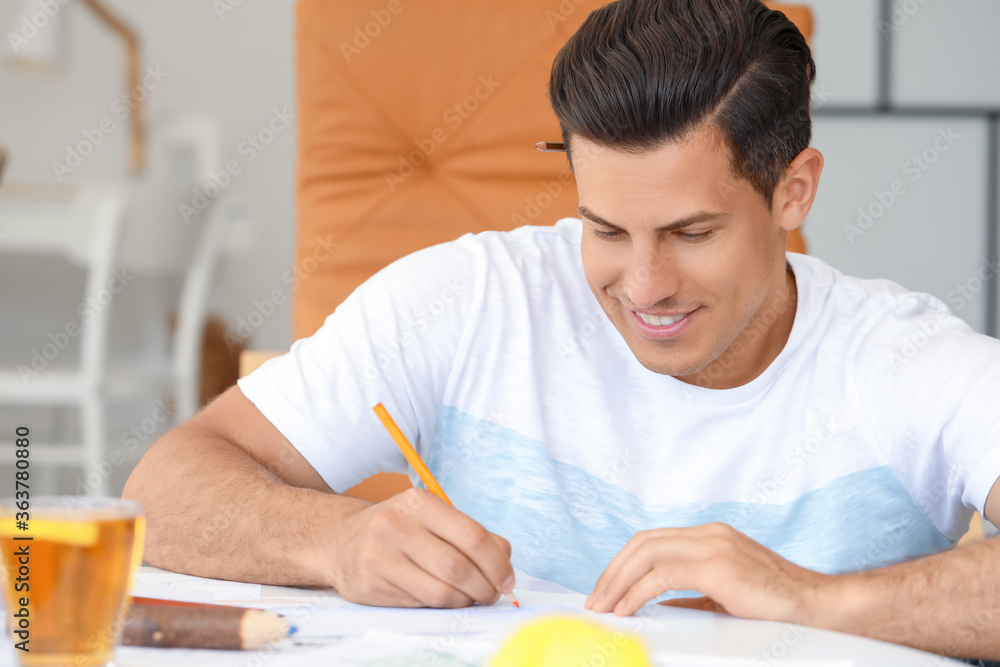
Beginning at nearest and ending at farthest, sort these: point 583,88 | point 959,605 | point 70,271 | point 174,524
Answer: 1. point 959,605
2. point 174,524
3. point 583,88
4. point 70,271

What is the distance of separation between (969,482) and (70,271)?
2.71m

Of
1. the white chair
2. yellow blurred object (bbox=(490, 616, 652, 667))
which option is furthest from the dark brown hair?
the white chair

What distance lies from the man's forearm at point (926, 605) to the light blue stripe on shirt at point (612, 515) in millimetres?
217

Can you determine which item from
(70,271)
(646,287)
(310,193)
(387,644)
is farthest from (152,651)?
(70,271)

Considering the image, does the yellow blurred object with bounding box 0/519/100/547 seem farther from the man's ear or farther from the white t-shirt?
the man's ear

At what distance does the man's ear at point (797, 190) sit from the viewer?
103cm

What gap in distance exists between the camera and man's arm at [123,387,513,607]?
0.65 meters

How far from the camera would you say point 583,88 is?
0.96 m

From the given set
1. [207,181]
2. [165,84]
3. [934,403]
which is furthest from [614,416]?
[165,84]

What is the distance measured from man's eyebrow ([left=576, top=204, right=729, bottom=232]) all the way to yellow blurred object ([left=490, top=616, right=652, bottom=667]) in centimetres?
54

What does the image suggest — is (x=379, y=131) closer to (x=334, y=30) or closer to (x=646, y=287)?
(x=334, y=30)

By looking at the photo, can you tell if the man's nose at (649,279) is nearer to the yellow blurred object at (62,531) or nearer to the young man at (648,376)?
the young man at (648,376)

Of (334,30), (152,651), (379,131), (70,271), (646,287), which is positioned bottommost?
(70,271)

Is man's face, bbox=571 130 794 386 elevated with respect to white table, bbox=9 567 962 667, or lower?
elevated
